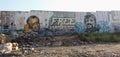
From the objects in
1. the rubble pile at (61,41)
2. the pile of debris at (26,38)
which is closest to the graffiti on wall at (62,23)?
the rubble pile at (61,41)

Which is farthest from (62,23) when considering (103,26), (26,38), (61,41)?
(26,38)

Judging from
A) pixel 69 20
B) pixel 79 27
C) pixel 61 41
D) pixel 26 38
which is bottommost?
pixel 61 41

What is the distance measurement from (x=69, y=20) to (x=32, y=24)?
4.00 metres

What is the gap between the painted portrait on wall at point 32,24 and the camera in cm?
2977

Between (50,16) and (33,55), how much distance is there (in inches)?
529

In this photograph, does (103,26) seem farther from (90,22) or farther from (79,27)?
(79,27)

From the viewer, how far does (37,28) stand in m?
29.9

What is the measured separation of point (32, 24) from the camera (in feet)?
98.6

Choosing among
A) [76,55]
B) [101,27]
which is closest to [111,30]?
[101,27]

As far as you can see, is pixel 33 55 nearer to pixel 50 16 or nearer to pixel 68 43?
pixel 68 43

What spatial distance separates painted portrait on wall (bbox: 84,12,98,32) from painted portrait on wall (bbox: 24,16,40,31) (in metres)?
5.22

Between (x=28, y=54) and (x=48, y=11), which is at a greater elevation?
(x=48, y=11)

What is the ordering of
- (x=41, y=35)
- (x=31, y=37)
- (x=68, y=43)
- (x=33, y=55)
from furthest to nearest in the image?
(x=41, y=35) → (x=31, y=37) → (x=68, y=43) → (x=33, y=55)

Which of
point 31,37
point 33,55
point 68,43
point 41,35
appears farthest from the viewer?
point 41,35
